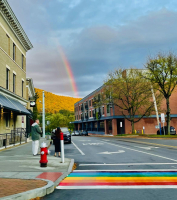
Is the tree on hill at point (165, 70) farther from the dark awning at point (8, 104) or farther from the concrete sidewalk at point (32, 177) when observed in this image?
the concrete sidewalk at point (32, 177)

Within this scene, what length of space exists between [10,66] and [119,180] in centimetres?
2072

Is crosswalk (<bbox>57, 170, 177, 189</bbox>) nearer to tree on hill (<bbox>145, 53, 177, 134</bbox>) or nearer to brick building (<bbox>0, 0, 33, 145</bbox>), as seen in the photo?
brick building (<bbox>0, 0, 33, 145</bbox>)

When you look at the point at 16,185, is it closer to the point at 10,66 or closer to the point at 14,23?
the point at 10,66

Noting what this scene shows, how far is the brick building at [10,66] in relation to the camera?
74.4ft

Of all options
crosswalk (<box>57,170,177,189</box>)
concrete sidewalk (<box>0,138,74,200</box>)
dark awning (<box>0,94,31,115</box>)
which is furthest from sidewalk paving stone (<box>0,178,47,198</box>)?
dark awning (<box>0,94,31,115</box>)

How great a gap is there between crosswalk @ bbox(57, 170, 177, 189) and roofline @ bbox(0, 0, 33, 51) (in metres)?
18.3

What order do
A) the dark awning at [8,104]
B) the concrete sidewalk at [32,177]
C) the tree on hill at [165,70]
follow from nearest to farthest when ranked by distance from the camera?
the concrete sidewalk at [32,177] → the dark awning at [8,104] → the tree on hill at [165,70]

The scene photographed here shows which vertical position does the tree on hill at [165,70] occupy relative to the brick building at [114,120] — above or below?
above

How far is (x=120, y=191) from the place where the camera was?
6547mm

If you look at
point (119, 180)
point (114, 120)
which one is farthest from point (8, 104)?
point (114, 120)

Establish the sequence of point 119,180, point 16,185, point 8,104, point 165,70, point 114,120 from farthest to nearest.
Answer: point 114,120 < point 165,70 < point 8,104 < point 119,180 < point 16,185

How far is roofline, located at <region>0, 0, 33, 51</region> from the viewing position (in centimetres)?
2278

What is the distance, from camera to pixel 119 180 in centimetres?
784

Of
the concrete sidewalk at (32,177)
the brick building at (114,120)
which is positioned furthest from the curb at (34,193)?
the brick building at (114,120)
